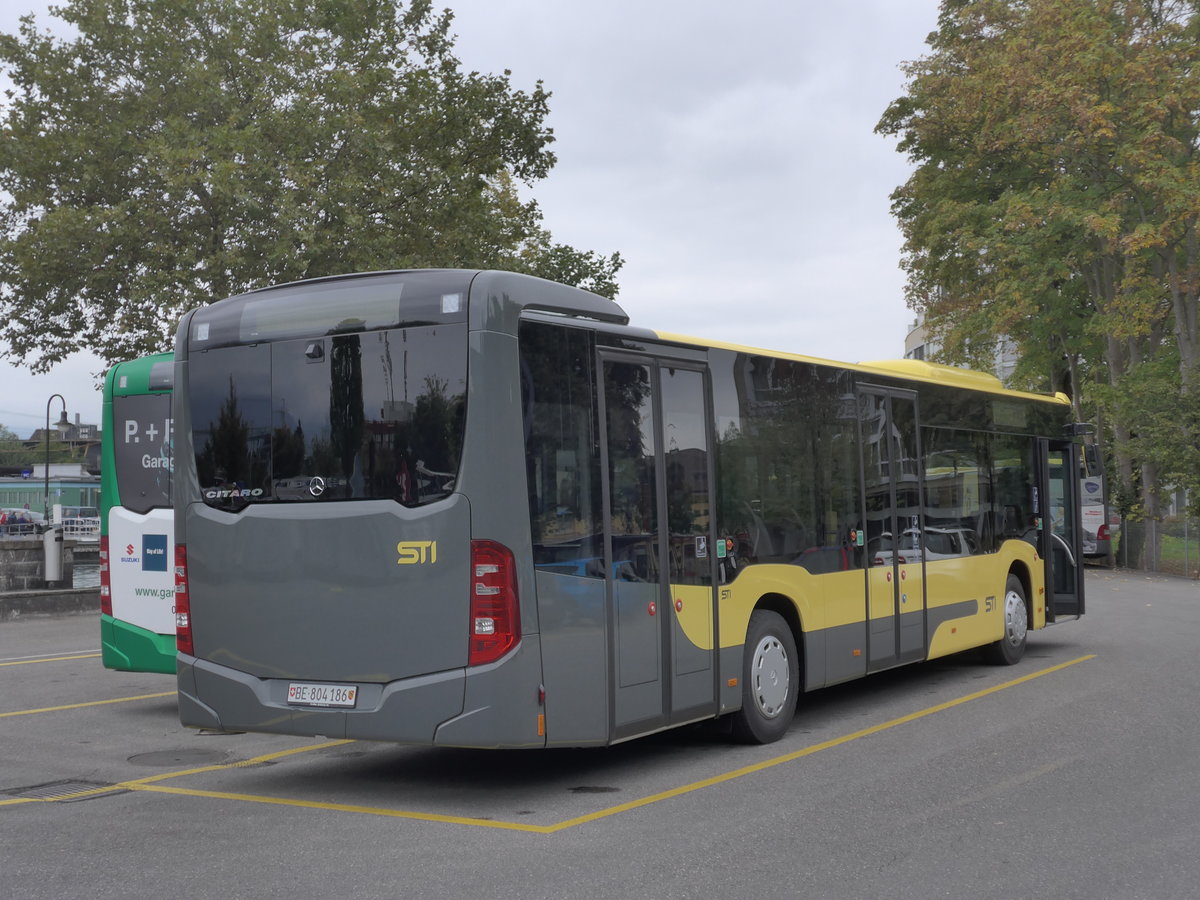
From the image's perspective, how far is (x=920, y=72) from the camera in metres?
37.1

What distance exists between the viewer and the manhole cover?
29.7 ft

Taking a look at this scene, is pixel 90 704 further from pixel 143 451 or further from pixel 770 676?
pixel 770 676

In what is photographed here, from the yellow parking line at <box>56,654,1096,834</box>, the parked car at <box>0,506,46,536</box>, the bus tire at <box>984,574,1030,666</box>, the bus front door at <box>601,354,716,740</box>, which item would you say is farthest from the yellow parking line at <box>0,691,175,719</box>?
the parked car at <box>0,506,46,536</box>

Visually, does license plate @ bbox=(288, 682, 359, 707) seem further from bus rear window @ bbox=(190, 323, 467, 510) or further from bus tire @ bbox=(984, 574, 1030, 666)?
bus tire @ bbox=(984, 574, 1030, 666)

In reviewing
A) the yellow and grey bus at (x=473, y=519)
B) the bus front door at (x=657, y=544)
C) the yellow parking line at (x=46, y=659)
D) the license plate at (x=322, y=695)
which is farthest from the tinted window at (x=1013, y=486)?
the yellow parking line at (x=46, y=659)

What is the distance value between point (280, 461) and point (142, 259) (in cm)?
2209

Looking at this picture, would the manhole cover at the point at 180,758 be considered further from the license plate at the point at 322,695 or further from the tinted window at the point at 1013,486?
the tinted window at the point at 1013,486

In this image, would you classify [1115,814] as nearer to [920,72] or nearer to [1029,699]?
[1029,699]

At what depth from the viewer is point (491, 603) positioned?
716cm

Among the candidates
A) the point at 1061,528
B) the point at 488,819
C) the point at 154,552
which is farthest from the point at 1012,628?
the point at 154,552

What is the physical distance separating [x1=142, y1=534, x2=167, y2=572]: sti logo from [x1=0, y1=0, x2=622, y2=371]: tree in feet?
48.8

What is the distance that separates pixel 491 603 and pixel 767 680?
301 centimetres

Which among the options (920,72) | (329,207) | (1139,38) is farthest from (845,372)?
(920,72)

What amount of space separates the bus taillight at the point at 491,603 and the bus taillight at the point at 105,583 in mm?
5781
